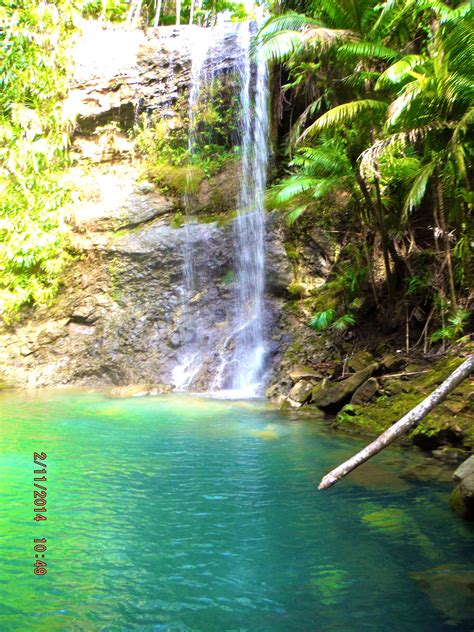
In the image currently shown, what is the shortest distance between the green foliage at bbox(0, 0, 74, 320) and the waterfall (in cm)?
468

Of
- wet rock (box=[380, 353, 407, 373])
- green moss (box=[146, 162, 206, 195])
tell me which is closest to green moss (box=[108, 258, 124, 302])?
green moss (box=[146, 162, 206, 195])

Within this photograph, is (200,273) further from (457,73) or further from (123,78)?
(457,73)

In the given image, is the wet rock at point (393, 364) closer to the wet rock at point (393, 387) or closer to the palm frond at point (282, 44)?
the wet rock at point (393, 387)

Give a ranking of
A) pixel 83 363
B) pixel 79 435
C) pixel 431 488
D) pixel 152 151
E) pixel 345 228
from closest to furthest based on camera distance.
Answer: pixel 431 488
pixel 79 435
pixel 345 228
pixel 83 363
pixel 152 151

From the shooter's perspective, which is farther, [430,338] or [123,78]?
[123,78]

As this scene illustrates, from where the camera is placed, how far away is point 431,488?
4613mm

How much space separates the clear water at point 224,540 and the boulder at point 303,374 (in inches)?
102

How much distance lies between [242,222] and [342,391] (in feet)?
20.8

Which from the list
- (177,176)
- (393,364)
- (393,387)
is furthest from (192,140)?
(393,387)

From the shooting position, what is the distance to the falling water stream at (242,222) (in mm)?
11055

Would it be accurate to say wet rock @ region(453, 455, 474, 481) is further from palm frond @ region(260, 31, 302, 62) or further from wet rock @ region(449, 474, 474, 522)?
palm frond @ region(260, 31, 302, 62)

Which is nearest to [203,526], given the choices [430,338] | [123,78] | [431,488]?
[431,488]

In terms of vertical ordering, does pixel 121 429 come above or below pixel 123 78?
below

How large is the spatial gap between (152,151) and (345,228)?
6550 mm
